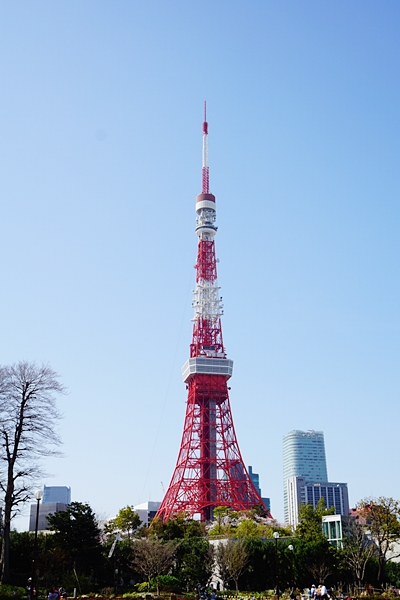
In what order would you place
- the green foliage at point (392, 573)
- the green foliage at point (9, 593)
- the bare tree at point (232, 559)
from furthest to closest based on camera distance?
the green foliage at point (392, 573) < the bare tree at point (232, 559) < the green foliage at point (9, 593)

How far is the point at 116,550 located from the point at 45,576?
834 centimetres

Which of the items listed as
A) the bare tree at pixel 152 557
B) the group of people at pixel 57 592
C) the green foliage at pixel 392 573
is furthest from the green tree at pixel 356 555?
the group of people at pixel 57 592

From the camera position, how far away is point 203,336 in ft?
234

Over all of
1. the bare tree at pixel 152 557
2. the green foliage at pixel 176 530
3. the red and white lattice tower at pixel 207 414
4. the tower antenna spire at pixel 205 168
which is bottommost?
the bare tree at pixel 152 557

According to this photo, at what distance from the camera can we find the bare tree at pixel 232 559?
37.3m

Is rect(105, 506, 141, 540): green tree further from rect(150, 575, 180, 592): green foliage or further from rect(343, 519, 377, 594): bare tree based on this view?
rect(343, 519, 377, 594): bare tree

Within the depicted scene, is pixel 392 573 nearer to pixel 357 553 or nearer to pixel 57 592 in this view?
pixel 357 553

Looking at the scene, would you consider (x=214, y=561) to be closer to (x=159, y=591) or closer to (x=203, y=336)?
(x=159, y=591)

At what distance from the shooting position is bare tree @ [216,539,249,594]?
1470 inches

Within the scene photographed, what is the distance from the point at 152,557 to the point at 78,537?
4256 millimetres

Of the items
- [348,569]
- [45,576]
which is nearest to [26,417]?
[45,576]

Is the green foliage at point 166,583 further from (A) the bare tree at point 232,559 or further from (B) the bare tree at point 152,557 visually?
(A) the bare tree at point 232,559

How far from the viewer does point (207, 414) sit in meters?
67.6

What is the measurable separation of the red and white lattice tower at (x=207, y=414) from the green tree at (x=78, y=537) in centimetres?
2294
